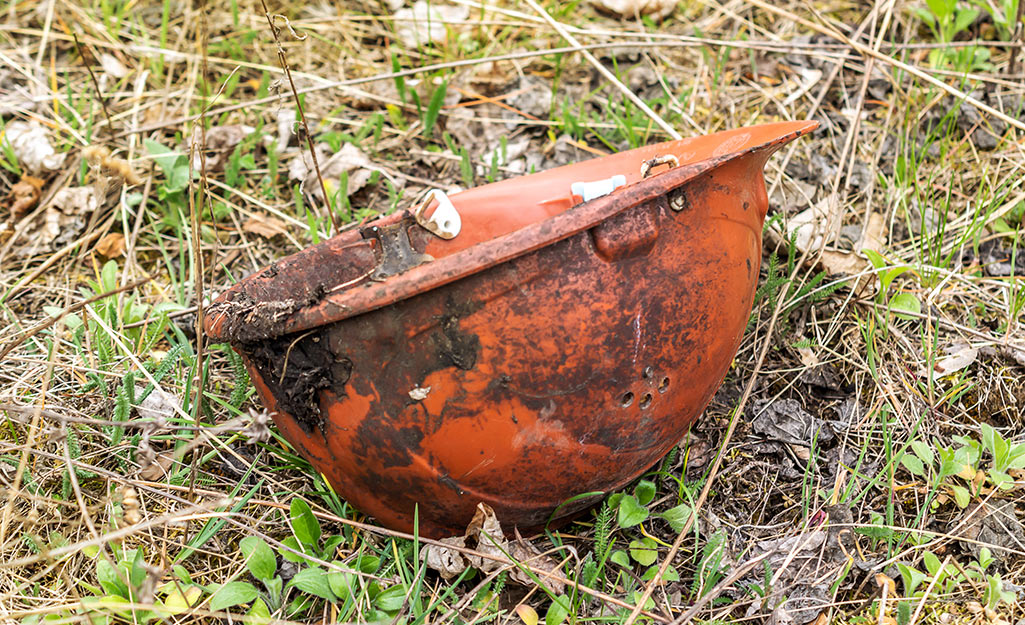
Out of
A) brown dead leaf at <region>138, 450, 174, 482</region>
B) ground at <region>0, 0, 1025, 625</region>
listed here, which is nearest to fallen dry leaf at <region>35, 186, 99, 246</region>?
ground at <region>0, 0, 1025, 625</region>

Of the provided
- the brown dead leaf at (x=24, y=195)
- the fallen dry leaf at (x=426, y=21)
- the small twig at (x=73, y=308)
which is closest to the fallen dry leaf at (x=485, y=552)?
the small twig at (x=73, y=308)

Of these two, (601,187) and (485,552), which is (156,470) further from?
(601,187)

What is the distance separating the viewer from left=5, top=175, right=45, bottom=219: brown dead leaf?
2.63 m

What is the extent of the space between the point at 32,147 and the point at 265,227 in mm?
822

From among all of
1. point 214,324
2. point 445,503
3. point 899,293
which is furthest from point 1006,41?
point 214,324

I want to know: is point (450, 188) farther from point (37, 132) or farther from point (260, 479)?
point (37, 132)

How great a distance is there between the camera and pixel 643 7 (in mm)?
3289

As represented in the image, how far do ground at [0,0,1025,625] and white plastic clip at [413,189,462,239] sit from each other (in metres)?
0.40

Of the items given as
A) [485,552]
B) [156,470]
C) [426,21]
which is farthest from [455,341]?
[426,21]

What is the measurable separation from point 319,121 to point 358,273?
110 centimetres

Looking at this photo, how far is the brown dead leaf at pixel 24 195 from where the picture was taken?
263 centimetres

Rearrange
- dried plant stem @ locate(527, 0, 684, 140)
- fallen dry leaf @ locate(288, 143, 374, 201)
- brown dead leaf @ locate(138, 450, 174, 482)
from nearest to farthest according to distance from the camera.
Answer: brown dead leaf @ locate(138, 450, 174, 482), dried plant stem @ locate(527, 0, 684, 140), fallen dry leaf @ locate(288, 143, 374, 201)

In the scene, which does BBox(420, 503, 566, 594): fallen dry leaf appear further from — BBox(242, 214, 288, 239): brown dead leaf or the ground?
BBox(242, 214, 288, 239): brown dead leaf

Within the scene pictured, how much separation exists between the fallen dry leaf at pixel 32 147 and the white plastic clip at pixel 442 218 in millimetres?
1330
